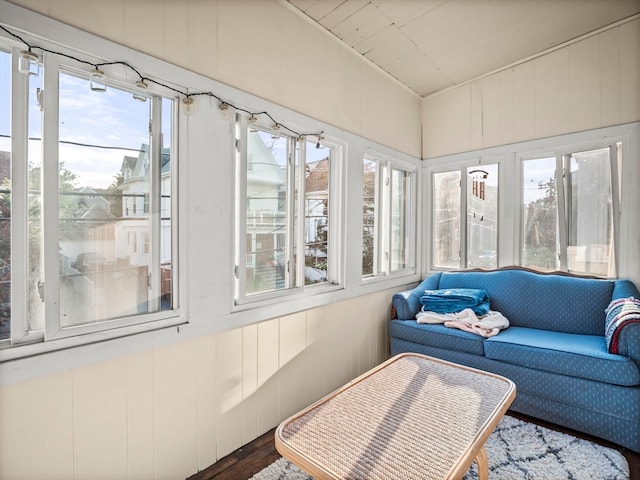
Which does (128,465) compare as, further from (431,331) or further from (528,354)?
(528,354)

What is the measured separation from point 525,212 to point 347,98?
190 cm

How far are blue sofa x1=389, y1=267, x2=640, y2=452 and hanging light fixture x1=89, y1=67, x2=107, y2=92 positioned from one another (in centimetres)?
248

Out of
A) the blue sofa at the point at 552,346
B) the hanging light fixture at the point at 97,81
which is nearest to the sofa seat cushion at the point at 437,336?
the blue sofa at the point at 552,346

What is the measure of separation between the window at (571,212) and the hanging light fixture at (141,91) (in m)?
3.05

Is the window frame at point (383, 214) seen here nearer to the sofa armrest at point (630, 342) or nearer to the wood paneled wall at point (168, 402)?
the wood paneled wall at point (168, 402)

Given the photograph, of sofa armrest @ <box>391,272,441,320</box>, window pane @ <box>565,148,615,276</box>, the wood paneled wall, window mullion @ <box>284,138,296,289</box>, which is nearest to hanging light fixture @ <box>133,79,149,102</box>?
window mullion @ <box>284,138,296,289</box>

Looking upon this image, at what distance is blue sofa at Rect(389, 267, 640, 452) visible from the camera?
1.89 meters

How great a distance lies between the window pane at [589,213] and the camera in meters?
2.61

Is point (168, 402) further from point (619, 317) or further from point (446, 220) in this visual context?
point (446, 220)

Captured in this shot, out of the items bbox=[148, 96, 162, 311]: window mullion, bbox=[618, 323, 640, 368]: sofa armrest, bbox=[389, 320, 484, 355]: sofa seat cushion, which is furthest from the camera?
bbox=[389, 320, 484, 355]: sofa seat cushion

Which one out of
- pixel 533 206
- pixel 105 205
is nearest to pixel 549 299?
pixel 533 206

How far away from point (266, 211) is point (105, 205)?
89 centimetres

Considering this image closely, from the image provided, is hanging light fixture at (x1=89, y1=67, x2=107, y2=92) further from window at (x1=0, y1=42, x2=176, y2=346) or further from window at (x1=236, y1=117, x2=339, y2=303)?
window at (x1=236, y1=117, x2=339, y2=303)

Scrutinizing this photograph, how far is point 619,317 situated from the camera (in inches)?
78.0
